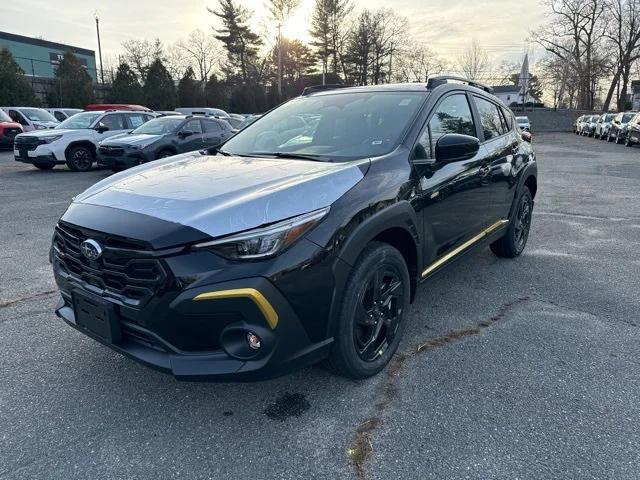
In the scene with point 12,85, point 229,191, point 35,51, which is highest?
point 35,51

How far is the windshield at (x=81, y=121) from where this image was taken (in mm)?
13594

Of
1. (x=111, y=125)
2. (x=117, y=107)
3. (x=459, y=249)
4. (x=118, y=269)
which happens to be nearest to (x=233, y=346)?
(x=118, y=269)

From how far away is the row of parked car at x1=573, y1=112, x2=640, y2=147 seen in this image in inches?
893

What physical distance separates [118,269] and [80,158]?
1256cm

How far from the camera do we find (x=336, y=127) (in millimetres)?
3457

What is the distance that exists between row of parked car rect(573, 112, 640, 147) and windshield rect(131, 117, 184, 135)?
2078 cm

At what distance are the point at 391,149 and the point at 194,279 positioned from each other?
155 cm

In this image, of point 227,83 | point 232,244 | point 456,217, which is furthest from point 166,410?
point 227,83

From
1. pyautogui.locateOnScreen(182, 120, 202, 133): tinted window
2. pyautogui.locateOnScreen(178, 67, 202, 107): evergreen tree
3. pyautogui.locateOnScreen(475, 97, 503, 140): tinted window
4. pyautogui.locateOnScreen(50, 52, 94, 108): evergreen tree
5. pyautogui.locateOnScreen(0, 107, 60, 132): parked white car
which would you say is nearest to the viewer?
pyautogui.locateOnScreen(475, 97, 503, 140): tinted window

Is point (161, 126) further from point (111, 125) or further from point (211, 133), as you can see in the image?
point (111, 125)

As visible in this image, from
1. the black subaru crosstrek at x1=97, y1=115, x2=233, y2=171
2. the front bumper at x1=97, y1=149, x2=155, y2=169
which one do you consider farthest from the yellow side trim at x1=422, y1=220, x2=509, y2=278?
the front bumper at x1=97, y1=149, x2=155, y2=169

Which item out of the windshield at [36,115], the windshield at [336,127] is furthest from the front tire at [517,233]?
the windshield at [36,115]

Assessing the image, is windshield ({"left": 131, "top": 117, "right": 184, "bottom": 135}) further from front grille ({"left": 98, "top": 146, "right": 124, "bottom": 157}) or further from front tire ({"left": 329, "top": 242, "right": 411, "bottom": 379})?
front tire ({"left": 329, "top": 242, "right": 411, "bottom": 379})

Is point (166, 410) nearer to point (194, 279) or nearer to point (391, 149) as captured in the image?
point (194, 279)
